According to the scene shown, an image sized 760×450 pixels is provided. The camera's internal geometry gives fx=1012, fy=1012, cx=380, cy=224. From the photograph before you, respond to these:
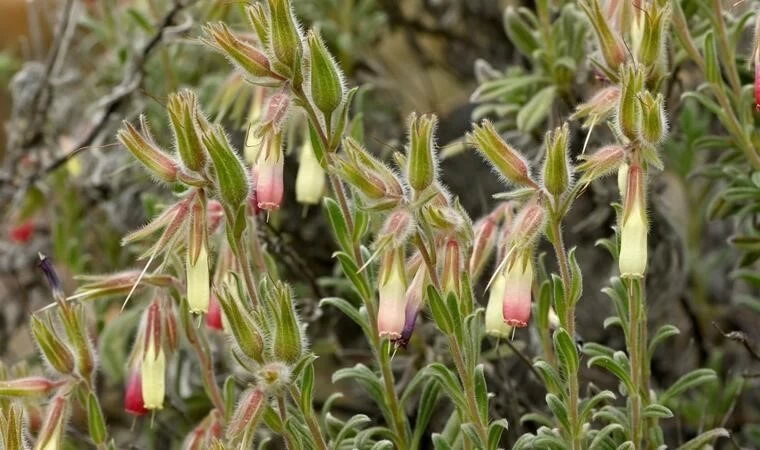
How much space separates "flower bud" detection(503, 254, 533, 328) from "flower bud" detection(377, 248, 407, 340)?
0.12 metres

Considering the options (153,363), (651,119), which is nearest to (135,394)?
(153,363)

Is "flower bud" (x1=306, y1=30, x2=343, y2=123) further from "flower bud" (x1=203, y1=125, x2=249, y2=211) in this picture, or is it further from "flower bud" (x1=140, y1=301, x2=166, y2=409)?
"flower bud" (x1=140, y1=301, x2=166, y2=409)

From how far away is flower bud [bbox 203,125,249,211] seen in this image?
1142mm

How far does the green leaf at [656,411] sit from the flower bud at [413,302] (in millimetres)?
324

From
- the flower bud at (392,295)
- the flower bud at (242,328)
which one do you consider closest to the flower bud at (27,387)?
the flower bud at (242,328)

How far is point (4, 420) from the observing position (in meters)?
1.18

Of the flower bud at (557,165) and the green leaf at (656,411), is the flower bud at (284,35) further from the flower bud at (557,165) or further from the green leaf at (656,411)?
the green leaf at (656,411)

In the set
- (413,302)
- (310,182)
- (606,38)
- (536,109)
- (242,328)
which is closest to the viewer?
(242,328)

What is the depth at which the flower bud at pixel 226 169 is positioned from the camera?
3.75ft

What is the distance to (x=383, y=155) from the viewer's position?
6.59 ft

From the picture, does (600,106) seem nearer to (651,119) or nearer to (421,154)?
(651,119)

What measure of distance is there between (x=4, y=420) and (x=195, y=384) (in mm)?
754

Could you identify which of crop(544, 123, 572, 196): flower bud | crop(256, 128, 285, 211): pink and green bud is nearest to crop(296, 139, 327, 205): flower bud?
crop(256, 128, 285, 211): pink and green bud

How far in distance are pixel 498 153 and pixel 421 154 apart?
0.10 metres
